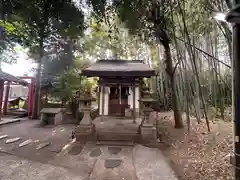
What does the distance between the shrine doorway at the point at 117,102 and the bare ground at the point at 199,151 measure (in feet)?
9.27

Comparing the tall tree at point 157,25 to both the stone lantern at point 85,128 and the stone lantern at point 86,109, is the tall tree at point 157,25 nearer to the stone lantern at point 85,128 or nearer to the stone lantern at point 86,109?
the stone lantern at point 86,109

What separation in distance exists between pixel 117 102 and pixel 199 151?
5.23m

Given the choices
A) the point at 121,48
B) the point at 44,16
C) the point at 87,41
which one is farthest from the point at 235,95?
the point at 121,48

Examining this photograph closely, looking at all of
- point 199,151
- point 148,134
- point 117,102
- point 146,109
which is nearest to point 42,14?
point 146,109

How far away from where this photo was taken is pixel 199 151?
4453 millimetres

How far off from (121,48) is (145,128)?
8.50 meters

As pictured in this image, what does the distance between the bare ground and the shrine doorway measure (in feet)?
9.27

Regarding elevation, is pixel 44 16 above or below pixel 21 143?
above

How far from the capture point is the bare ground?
10.7ft

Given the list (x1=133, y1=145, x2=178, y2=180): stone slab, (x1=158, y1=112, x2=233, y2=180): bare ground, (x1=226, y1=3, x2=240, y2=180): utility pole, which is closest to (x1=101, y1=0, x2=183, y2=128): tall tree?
(x1=158, y1=112, x2=233, y2=180): bare ground

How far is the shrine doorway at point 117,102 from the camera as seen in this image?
9180 millimetres

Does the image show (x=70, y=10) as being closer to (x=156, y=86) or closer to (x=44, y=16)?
(x=44, y=16)

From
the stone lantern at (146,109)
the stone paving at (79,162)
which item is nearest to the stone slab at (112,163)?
the stone paving at (79,162)

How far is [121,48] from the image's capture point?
13078 millimetres
